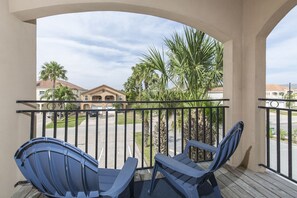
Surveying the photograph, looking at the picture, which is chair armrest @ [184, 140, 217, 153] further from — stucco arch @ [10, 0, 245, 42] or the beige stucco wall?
stucco arch @ [10, 0, 245, 42]

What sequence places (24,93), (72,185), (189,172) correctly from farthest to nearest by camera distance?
1. (24,93)
2. (189,172)
3. (72,185)

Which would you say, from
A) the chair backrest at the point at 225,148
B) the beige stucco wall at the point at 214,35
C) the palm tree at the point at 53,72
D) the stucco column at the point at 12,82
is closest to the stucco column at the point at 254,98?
the beige stucco wall at the point at 214,35

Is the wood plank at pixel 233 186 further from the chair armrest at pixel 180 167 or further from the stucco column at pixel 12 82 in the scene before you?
the stucco column at pixel 12 82

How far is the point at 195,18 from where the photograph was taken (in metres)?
2.69

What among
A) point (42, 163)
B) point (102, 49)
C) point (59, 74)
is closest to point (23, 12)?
point (42, 163)

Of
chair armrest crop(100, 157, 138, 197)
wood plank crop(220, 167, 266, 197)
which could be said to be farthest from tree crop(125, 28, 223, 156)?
chair armrest crop(100, 157, 138, 197)

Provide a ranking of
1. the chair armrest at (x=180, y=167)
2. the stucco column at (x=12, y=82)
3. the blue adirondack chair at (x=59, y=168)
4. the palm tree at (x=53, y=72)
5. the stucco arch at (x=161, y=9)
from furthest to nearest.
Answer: the palm tree at (x=53, y=72) → the stucco arch at (x=161, y=9) → the stucco column at (x=12, y=82) → the chair armrest at (x=180, y=167) → the blue adirondack chair at (x=59, y=168)

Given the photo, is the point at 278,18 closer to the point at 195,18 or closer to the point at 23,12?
the point at 195,18

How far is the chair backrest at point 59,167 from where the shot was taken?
1.15 metres

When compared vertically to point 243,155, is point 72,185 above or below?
above

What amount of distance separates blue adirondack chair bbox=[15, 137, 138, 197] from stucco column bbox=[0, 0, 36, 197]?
3.34 ft

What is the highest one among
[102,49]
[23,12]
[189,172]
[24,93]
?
[102,49]

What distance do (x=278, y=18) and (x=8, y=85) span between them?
3.32m

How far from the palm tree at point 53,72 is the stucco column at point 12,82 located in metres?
28.6
